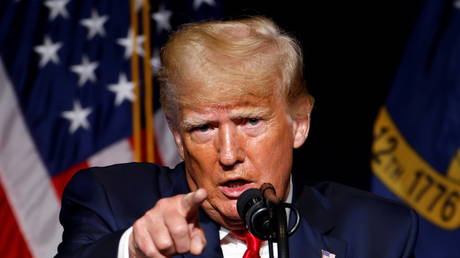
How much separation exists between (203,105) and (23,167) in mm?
1865

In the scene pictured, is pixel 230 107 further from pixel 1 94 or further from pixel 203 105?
pixel 1 94

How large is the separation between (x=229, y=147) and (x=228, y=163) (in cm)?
5

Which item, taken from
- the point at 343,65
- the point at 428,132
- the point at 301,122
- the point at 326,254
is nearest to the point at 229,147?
the point at 301,122

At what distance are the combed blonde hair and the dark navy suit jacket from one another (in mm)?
243

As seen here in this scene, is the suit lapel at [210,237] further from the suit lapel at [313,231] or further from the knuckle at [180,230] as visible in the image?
the knuckle at [180,230]

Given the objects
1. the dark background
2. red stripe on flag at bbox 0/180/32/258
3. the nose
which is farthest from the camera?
the dark background

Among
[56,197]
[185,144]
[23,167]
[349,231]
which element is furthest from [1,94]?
[349,231]

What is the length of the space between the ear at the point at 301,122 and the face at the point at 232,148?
0.13m

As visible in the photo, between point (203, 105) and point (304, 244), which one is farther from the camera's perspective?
point (304, 244)

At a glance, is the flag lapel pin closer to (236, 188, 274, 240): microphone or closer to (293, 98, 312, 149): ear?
(293, 98, 312, 149): ear

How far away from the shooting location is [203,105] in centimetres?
178

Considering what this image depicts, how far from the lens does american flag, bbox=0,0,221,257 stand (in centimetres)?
336

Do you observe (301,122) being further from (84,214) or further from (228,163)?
(84,214)

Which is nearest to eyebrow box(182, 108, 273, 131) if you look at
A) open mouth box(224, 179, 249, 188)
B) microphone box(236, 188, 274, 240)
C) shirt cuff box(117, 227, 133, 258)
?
open mouth box(224, 179, 249, 188)
